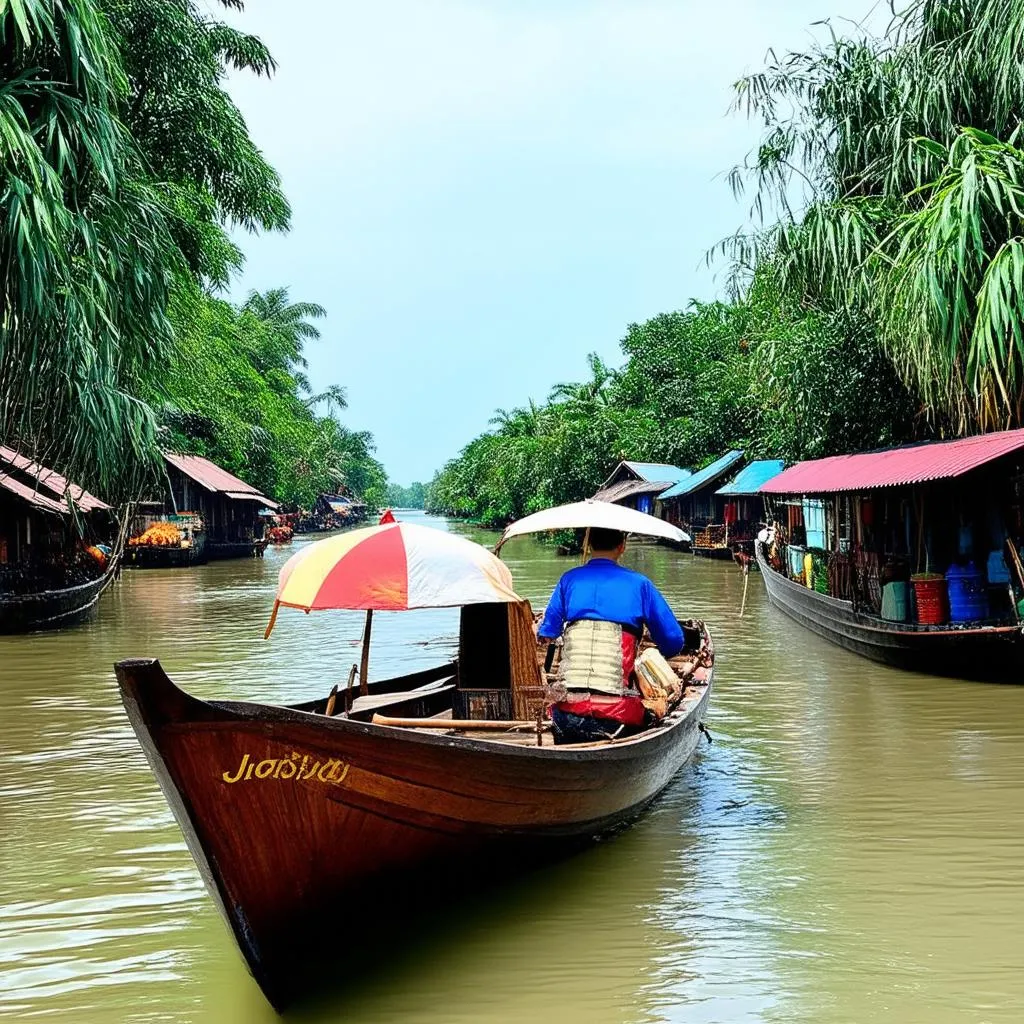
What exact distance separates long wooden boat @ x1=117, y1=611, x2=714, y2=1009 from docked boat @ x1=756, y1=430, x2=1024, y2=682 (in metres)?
7.08

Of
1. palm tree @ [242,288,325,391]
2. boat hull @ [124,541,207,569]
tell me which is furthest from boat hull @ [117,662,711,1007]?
palm tree @ [242,288,325,391]

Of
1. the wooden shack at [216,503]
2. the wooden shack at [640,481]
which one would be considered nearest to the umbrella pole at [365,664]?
the wooden shack at [216,503]

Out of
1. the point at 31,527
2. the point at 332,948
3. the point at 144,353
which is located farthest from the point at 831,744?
the point at 31,527

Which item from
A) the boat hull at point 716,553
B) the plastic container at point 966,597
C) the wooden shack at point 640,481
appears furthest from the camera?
the wooden shack at point 640,481

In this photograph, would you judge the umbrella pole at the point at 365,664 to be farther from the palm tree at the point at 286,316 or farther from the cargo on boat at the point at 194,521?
the palm tree at the point at 286,316

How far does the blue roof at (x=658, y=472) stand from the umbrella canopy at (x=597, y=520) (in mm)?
37360

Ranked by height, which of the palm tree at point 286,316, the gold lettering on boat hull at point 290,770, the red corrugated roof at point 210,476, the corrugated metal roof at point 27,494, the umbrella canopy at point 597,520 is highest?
the palm tree at point 286,316

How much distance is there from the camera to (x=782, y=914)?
6004 mm

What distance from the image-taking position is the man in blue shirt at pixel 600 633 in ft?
21.6

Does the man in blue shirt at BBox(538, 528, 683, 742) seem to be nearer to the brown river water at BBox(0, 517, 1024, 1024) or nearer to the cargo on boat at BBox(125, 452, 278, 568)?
the brown river water at BBox(0, 517, 1024, 1024)

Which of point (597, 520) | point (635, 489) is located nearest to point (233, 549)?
point (635, 489)

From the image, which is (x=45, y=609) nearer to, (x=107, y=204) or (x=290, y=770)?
(x=107, y=204)

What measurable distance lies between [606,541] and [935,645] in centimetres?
690

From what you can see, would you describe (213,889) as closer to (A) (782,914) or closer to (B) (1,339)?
(A) (782,914)
